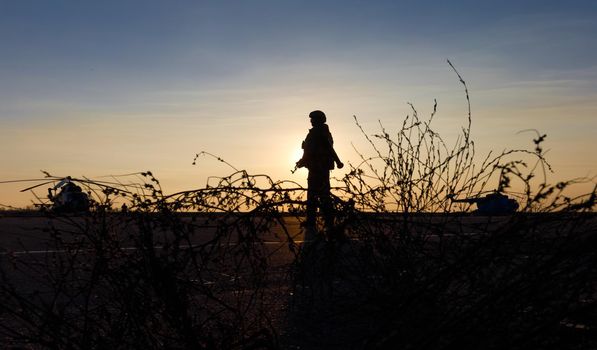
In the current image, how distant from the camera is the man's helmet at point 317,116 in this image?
45.9ft

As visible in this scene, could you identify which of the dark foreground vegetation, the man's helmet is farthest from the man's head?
the dark foreground vegetation

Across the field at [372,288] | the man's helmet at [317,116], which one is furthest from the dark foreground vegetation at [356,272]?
the man's helmet at [317,116]

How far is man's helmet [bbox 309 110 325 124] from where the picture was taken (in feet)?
45.9

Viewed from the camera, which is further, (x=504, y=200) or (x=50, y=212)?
(x=504, y=200)

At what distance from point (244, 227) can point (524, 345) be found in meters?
1.64

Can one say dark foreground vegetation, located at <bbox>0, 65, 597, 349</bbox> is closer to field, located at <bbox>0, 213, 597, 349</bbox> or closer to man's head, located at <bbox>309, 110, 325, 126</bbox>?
field, located at <bbox>0, 213, 597, 349</bbox>

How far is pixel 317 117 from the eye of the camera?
1400cm

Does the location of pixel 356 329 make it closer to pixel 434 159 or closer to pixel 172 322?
pixel 434 159

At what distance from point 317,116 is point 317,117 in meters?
0.03

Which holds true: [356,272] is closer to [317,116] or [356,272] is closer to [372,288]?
[372,288]

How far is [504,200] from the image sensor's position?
15.8 ft

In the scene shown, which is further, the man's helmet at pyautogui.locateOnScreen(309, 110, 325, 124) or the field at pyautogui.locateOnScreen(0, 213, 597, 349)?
the man's helmet at pyautogui.locateOnScreen(309, 110, 325, 124)

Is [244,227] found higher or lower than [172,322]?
higher

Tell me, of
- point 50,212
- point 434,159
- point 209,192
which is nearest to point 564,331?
point 209,192
